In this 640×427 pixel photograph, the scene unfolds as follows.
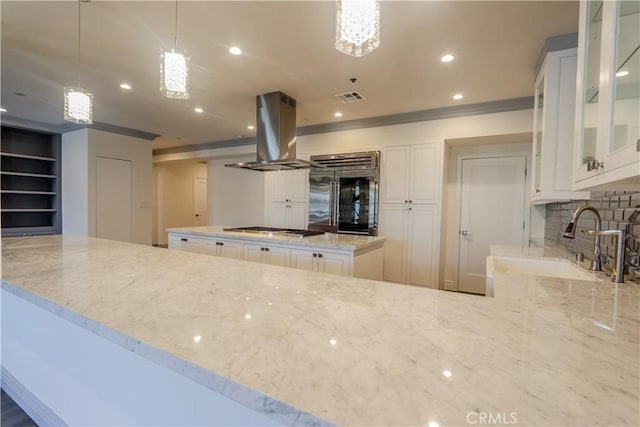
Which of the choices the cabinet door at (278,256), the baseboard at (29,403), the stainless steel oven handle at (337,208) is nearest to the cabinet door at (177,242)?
the cabinet door at (278,256)

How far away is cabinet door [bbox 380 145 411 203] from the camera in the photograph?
13.5ft

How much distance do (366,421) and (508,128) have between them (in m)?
4.06

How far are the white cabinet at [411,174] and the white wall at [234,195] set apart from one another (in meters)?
3.12

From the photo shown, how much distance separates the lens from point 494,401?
→ 47cm

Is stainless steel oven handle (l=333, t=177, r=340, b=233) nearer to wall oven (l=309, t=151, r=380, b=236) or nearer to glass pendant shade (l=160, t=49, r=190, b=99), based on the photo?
wall oven (l=309, t=151, r=380, b=236)

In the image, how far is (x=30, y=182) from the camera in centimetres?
536

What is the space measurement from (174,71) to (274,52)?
102 centimetres

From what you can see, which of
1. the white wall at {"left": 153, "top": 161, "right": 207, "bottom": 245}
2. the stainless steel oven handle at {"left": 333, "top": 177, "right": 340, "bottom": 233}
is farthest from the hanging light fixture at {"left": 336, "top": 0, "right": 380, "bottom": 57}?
the white wall at {"left": 153, "top": 161, "right": 207, "bottom": 245}

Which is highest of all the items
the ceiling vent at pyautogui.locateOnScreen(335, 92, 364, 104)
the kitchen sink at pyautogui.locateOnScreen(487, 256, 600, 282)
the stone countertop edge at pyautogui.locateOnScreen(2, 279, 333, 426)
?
the ceiling vent at pyautogui.locateOnScreen(335, 92, 364, 104)

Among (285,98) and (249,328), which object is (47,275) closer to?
(249,328)

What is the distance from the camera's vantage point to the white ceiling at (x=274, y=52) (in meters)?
2.00

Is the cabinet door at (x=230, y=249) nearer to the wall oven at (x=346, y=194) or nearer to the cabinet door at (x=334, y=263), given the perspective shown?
the cabinet door at (x=334, y=263)

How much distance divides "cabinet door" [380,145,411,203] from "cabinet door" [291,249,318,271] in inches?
73.1

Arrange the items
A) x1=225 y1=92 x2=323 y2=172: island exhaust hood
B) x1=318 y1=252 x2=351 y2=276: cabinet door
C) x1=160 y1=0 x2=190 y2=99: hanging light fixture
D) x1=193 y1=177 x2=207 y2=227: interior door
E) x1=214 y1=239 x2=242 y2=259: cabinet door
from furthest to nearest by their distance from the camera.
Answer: x1=193 y1=177 x2=207 y2=227: interior door → x1=225 y1=92 x2=323 y2=172: island exhaust hood → x1=214 y1=239 x2=242 y2=259: cabinet door → x1=318 y1=252 x2=351 y2=276: cabinet door → x1=160 y1=0 x2=190 y2=99: hanging light fixture
